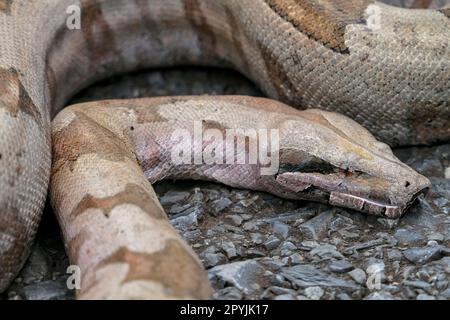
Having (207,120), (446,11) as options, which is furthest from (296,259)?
(446,11)

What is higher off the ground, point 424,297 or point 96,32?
point 96,32

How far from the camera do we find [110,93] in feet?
22.7

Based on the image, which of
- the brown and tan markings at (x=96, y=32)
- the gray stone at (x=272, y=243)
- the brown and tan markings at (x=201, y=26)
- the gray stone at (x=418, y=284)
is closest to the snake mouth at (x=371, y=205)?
the gray stone at (x=272, y=243)

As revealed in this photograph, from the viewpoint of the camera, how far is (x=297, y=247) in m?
4.91

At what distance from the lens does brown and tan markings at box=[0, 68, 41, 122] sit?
15.4 feet

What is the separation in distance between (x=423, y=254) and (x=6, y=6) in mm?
3509

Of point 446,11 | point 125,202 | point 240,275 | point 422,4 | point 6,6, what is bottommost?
point 240,275

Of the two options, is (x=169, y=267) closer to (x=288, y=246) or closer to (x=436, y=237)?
(x=288, y=246)

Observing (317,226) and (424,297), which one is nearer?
(424,297)

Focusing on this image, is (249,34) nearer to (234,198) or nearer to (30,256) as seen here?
(234,198)

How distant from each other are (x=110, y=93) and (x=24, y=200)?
8.29ft

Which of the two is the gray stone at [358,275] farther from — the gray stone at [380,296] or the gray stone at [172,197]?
the gray stone at [172,197]

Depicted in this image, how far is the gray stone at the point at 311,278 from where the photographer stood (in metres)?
4.54

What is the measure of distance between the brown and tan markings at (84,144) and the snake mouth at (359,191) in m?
1.17
